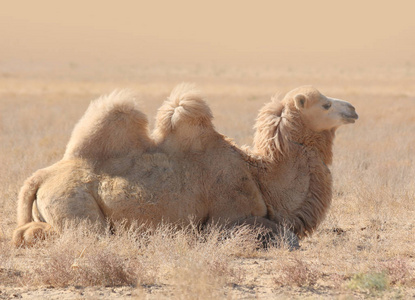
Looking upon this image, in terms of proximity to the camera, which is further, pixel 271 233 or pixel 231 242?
pixel 271 233

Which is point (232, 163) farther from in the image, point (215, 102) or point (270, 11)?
point (270, 11)

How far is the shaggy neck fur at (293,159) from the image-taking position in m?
7.52

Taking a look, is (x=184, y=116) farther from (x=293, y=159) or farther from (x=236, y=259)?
(x=236, y=259)

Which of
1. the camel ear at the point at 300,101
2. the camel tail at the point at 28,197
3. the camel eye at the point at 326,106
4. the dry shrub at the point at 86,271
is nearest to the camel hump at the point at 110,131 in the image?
the camel tail at the point at 28,197

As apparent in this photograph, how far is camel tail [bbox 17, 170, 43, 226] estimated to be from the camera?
7117mm

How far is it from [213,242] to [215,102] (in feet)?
72.4

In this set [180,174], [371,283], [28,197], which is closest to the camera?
[371,283]

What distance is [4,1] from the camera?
16750 cm

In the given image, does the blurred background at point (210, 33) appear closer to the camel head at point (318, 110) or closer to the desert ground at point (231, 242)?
the desert ground at point (231, 242)

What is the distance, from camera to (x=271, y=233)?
23.6ft

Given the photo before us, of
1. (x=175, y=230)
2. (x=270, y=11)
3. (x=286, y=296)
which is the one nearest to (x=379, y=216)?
(x=175, y=230)

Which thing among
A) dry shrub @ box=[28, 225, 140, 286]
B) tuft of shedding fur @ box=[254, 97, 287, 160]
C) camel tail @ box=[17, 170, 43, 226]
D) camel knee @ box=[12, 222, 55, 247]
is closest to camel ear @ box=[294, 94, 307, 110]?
tuft of shedding fur @ box=[254, 97, 287, 160]

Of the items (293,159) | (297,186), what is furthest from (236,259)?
(293,159)

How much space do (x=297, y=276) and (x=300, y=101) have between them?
9.00 ft
